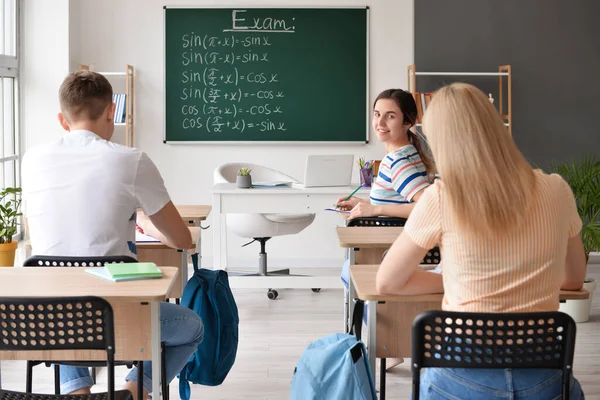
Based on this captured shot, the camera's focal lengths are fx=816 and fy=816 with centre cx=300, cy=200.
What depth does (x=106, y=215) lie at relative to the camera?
268 cm

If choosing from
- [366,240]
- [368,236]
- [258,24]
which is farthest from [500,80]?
[366,240]

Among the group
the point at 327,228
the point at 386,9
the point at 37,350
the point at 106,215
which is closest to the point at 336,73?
the point at 386,9

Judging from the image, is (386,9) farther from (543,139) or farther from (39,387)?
(39,387)

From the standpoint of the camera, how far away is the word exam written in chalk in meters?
6.83

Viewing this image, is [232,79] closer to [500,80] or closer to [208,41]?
[208,41]

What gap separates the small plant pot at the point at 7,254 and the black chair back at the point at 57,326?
9.78 ft

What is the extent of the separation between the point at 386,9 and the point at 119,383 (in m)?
4.16

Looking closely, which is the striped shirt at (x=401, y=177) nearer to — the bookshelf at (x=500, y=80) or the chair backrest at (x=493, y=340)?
the chair backrest at (x=493, y=340)

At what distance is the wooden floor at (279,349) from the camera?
3801mm

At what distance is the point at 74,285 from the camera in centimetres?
232

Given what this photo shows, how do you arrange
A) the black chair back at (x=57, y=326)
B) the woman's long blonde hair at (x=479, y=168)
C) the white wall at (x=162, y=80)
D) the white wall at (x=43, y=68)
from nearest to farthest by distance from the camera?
the woman's long blonde hair at (x=479, y=168) → the black chair back at (x=57, y=326) → the white wall at (x=43, y=68) → the white wall at (x=162, y=80)

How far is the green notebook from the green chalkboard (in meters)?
4.50

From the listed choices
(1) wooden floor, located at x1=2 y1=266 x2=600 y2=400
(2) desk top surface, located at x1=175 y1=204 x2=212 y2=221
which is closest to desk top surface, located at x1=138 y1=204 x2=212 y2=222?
(2) desk top surface, located at x1=175 y1=204 x2=212 y2=221

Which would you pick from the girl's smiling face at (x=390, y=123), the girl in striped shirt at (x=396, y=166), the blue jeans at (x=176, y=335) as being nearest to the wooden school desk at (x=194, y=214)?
the girl in striped shirt at (x=396, y=166)
